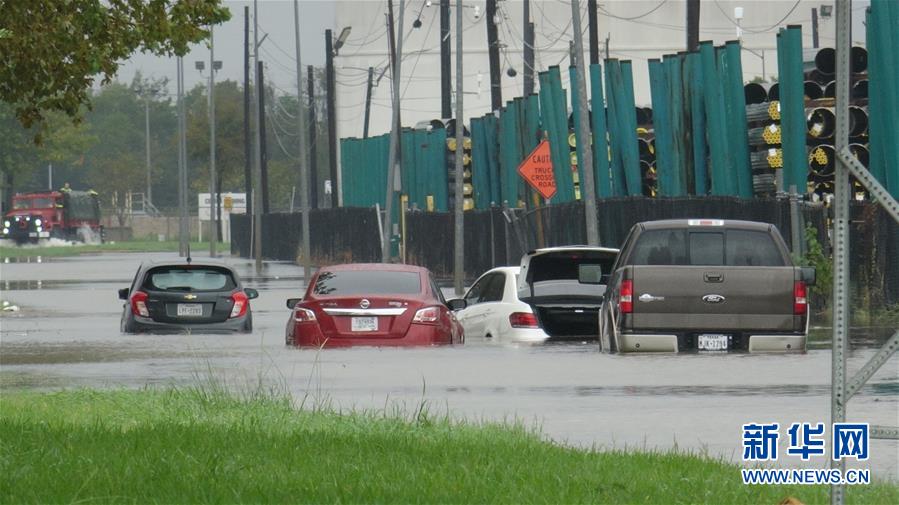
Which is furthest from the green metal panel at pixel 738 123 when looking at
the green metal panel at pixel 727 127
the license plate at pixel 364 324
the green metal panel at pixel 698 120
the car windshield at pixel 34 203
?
the car windshield at pixel 34 203

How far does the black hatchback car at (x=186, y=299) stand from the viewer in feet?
96.4

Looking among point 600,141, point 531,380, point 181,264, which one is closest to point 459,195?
point 600,141

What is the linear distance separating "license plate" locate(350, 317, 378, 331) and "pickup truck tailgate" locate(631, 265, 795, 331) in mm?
4133

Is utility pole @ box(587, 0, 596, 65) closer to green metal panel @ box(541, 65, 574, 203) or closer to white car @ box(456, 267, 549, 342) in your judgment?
green metal panel @ box(541, 65, 574, 203)

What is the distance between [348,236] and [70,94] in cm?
5448

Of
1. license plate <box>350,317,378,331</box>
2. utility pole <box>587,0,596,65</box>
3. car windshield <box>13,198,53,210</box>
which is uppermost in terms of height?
utility pole <box>587,0,596,65</box>

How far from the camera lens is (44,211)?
12375 cm

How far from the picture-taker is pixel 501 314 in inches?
1022

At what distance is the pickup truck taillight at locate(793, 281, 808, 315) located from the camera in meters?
21.8

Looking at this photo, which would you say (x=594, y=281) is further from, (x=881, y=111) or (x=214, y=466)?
(x=214, y=466)

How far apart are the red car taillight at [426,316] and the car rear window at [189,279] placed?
5641 millimetres

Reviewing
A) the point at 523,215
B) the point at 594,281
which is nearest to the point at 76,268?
the point at 523,215

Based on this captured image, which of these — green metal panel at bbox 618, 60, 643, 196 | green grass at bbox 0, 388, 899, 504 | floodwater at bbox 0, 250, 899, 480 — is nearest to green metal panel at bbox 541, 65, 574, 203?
green metal panel at bbox 618, 60, 643, 196

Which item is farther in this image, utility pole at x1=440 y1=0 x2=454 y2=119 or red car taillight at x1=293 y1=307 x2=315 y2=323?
utility pole at x1=440 y1=0 x2=454 y2=119
